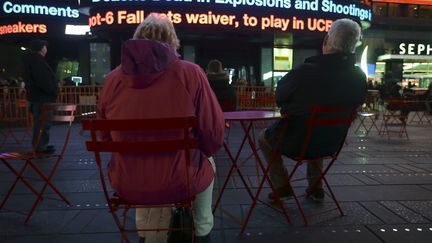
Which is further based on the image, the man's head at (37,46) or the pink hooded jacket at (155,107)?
the man's head at (37,46)

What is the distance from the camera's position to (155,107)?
2.12 metres

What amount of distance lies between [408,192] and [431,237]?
4.36 ft

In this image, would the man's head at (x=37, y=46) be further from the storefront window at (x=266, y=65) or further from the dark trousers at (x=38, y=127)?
the storefront window at (x=266, y=65)

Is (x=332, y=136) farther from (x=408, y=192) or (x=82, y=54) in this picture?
(x=82, y=54)

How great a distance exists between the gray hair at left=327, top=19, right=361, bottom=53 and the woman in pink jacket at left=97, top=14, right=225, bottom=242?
175 cm

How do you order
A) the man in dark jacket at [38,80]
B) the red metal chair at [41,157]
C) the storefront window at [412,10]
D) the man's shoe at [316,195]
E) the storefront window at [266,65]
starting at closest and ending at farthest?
the red metal chair at [41,157] < the man's shoe at [316,195] < the man in dark jacket at [38,80] < the storefront window at [266,65] < the storefront window at [412,10]

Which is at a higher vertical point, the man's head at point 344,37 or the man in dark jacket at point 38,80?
the man's head at point 344,37

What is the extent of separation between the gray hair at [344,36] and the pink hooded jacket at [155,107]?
1.78m

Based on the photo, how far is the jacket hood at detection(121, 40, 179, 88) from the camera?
6.68 ft

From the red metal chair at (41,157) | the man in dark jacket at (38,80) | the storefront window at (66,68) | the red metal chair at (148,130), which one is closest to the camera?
the red metal chair at (148,130)

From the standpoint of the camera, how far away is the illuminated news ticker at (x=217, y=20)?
12227mm

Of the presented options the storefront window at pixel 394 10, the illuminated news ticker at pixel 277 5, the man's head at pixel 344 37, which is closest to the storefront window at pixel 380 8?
the storefront window at pixel 394 10

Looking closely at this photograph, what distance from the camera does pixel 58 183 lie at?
480 cm

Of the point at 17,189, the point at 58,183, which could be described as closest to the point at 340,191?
the point at 58,183
